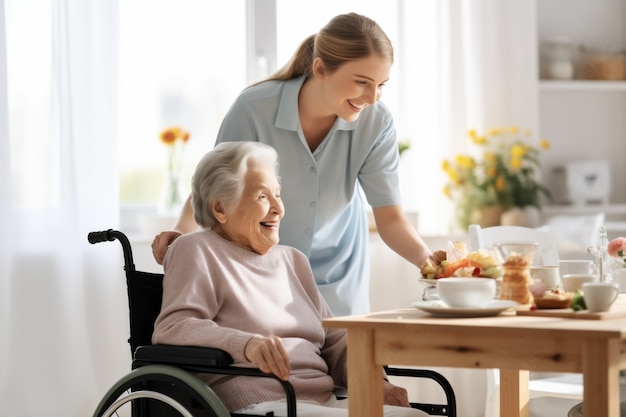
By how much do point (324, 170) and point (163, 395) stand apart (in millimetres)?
928

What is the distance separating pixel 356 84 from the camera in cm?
244

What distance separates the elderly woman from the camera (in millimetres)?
2045

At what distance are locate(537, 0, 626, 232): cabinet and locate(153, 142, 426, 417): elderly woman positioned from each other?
229 centimetres

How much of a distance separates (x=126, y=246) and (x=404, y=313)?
686mm

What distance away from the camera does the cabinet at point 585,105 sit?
432 cm

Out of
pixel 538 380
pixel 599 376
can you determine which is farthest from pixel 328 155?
pixel 599 376

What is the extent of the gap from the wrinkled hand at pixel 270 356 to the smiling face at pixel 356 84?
78 cm

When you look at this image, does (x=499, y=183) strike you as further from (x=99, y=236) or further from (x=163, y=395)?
(x=163, y=395)

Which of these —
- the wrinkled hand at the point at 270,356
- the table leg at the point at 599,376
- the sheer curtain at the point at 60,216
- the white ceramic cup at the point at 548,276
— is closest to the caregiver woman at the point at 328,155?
the white ceramic cup at the point at 548,276

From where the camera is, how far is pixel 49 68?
3475 mm

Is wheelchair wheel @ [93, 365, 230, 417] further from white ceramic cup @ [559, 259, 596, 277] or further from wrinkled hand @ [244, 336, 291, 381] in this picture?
white ceramic cup @ [559, 259, 596, 277]

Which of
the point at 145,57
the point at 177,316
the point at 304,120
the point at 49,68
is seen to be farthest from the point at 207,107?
the point at 177,316

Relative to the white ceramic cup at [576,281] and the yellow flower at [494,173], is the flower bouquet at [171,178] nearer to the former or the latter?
the yellow flower at [494,173]

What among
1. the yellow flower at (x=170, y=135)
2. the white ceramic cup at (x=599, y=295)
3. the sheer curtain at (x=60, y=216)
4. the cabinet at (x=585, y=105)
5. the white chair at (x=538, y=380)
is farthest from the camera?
the cabinet at (x=585, y=105)
